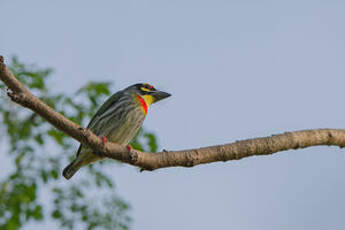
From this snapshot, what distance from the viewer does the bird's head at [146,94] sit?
6438 millimetres

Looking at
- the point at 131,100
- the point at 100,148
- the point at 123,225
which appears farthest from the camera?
the point at 123,225

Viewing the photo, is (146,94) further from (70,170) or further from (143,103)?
(70,170)

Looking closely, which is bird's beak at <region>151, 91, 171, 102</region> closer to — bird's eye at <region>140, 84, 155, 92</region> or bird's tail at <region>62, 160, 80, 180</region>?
bird's eye at <region>140, 84, 155, 92</region>

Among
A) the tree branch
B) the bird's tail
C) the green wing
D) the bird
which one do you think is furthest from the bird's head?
the tree branch

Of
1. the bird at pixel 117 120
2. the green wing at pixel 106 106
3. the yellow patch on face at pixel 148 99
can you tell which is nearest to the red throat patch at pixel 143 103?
the bird at pixel 117 120

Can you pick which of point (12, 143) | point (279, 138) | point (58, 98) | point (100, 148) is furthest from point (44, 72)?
point (279, 138)

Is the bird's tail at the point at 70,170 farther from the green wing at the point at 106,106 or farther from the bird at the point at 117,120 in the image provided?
the green wing at the point at 106,106

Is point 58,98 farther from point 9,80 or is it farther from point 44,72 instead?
point 9,80

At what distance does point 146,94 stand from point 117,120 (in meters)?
0.85

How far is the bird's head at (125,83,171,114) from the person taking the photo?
6438 millimetres

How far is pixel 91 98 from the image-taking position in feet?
21.2

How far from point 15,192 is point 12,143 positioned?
0.75m

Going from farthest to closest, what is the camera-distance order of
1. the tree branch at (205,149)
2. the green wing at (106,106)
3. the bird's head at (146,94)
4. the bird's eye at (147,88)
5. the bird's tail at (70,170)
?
the bird's eye at (147,88) < the bird's head at (146,94) < the green wing at (106,106) < the bird's tail at (70,170) < the tree branch at (205,149)

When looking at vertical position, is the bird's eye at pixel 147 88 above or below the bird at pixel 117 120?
above
